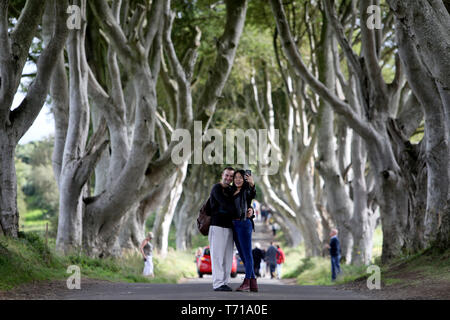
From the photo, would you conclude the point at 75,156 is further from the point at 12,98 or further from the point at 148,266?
the point at 148,266

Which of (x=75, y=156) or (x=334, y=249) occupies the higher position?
(x=75, y=156)

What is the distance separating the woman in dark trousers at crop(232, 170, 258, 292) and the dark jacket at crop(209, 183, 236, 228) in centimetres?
8

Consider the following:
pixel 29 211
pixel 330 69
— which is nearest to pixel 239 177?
pixel 330 69

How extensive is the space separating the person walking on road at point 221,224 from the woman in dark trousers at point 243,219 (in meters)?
0.09

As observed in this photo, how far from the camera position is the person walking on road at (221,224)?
28.4 feet

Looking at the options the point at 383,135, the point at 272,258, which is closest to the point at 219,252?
the point at 383,135

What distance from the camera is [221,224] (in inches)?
344

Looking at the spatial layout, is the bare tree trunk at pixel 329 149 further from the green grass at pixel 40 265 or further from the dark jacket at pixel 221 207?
the dark jacket at pixel 221 207

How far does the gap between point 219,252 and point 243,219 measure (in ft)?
1.91

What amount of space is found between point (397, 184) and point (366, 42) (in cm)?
300

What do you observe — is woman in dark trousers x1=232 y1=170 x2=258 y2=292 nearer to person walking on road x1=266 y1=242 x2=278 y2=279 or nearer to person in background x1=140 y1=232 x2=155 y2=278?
person in background x1=140 y1=232 x2=155 y2=278

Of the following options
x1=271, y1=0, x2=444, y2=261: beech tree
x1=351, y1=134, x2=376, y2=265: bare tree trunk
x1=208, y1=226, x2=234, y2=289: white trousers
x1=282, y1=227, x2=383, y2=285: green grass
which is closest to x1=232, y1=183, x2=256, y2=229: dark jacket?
x1=208, y1=226, x2=234, y2=289: white trousers

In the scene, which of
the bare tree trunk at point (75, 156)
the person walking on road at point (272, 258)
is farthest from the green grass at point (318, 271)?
the bare tree trunk at point (75, 156)
